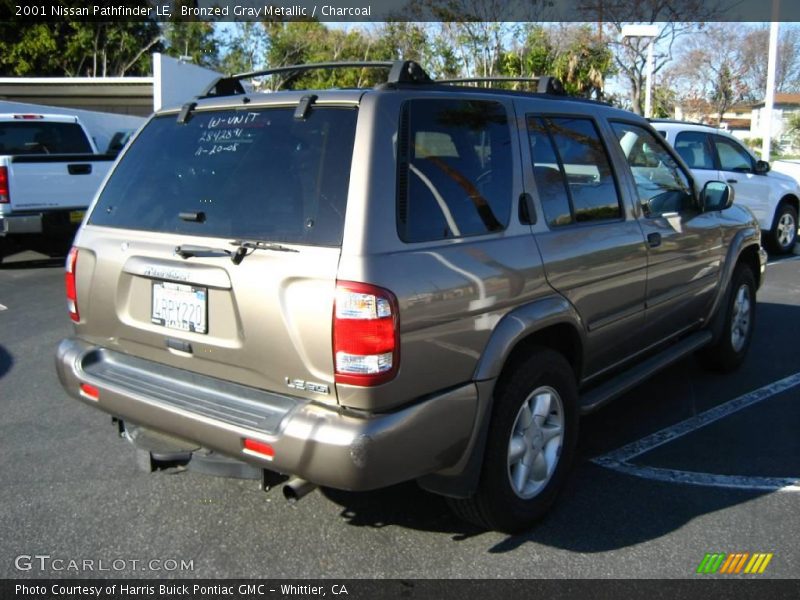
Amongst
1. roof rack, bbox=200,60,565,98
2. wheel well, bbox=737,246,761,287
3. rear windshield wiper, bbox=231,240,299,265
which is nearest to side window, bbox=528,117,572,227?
roof rack, bbox=200,60,565,98

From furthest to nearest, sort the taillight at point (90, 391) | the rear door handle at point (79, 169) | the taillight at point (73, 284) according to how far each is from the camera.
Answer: the rear door handle at point (79, 169) → the taillight at point (73, 284) → the taillight at point (90, 391)

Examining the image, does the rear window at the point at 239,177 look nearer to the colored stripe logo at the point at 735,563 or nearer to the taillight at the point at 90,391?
the taillight at the point at 90,391

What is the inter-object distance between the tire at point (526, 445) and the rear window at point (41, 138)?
30.4 ft

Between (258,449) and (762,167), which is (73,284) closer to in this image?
(258,449)

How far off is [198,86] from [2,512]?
19038mm

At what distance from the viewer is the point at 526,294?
3115mm

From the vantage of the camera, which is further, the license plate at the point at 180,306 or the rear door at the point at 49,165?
the rear door at the point at 49,165

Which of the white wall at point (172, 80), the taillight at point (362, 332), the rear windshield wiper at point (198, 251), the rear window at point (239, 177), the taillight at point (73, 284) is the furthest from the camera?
the white wall at point (172, 80)

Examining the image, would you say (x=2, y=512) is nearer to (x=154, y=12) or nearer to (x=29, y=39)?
(x=29, y=39)

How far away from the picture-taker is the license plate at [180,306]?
9.42 ft

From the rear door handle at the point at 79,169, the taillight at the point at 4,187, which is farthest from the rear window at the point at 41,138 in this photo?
the taillight at the point at 4,187

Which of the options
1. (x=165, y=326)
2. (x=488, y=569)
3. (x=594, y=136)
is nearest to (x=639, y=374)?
(x=594, y=136)

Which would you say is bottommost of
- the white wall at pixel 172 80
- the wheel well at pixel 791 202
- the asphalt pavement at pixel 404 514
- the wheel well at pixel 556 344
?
the asphalt pavement at pixel 404 514

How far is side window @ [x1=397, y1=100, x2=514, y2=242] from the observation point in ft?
9.04
